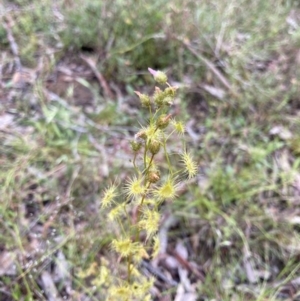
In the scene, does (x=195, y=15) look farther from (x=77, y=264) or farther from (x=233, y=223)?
(x=77, y=264)

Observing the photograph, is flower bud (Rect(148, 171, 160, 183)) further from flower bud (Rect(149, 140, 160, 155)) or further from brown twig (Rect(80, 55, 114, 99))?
brown twig (Rect(80, 55, 114, 99))

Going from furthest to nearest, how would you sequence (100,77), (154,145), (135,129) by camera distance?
(100,77)
(135,129)
(154,145)

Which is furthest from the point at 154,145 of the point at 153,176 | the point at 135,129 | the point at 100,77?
the point at 100,77

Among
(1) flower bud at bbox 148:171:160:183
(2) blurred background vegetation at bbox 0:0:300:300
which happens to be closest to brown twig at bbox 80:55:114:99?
(2) blurred background vegetation at bbox 0:0:300:300

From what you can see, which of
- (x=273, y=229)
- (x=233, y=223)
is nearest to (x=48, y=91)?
(x=233, y=223)

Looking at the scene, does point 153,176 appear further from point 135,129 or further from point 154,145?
point 135,129

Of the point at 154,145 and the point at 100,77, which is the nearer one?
the point at 154,145
